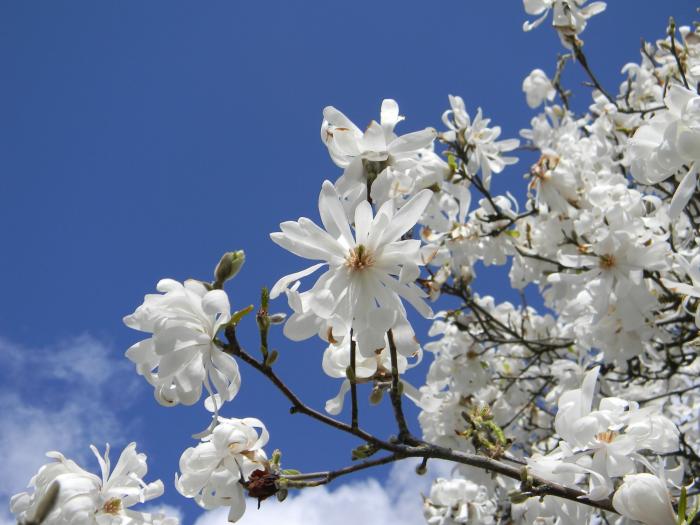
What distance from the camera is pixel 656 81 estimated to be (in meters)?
4.30

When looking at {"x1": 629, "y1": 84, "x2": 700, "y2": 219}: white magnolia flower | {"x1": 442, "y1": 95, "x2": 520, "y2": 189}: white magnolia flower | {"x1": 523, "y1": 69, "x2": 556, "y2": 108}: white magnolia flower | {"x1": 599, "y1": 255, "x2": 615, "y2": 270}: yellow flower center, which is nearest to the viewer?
{"x1": 629, "y1": 84, "x2": 700, "y2": 219}: white magnolia flower

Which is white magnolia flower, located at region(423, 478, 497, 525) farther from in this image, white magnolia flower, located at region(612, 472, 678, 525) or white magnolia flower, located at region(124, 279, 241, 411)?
white magnolia flower, located at region(124, 279, 241, 411)

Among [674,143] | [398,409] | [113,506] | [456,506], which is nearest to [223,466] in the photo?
[113,506]

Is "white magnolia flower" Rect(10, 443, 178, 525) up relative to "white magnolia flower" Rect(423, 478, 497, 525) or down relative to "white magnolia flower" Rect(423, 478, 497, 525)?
down

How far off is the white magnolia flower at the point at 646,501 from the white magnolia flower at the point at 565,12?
2502 mm

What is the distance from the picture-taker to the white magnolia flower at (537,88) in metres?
4.52

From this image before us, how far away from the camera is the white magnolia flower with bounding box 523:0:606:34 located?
10.4 ft

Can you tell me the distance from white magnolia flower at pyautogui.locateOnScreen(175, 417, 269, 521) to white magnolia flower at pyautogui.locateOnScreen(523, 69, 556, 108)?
3.74 metres

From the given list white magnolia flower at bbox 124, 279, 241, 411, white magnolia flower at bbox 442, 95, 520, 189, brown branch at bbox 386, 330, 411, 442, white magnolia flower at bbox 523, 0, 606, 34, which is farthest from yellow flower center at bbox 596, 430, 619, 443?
white magnolia flower at bbox 523, 0, 606, 34

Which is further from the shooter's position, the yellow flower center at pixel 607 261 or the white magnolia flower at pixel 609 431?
the yellow flower center at pixel 607 261

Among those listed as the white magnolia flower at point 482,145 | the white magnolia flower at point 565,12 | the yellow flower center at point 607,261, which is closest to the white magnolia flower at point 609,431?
the yellow flower center at point 607,261

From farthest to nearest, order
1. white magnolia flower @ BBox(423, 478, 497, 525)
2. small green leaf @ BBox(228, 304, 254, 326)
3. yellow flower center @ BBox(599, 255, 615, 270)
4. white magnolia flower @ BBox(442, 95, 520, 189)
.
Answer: white magnolia flower @ BBox(423, 478, 497, 525)
white magnolia flower @ BBox(442, 95, 520, 189)
yellow flower center @ BBox(599, 255, 615, 270)
small green leaf @ BBox(228, 304, 254, 326)

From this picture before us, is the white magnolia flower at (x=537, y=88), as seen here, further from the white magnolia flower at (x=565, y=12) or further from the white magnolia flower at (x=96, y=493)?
the white magnolia flower at (x=96, y=493)

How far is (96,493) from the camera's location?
5.02 feet
